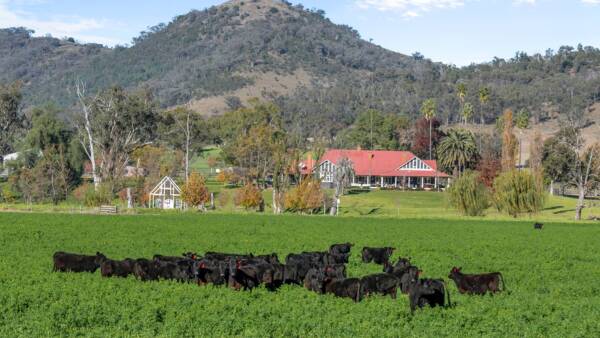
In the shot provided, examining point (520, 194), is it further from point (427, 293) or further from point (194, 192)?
point (427, 293)

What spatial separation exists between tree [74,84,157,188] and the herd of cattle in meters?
64.8

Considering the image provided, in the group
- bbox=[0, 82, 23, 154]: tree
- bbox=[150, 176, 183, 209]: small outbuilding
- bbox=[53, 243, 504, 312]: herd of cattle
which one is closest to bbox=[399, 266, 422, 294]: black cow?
bbox=[53, 243, 504, 312]: herd of cattle

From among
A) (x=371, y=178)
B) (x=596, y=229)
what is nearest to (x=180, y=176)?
(x=371, y=178)

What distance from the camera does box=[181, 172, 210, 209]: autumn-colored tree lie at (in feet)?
248

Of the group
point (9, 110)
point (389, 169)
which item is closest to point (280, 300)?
point (9, 110)

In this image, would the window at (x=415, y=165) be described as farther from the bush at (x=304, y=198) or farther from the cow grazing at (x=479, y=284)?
the cow grazing at (x=479, y=284)

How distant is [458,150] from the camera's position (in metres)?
109

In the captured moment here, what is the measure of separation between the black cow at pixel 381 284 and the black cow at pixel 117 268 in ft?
21.9

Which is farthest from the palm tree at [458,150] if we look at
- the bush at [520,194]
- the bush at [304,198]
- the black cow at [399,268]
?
the black cow at [399,268]

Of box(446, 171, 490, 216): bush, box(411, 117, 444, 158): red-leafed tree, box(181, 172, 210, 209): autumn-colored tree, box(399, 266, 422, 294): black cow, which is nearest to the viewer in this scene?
box(399, 266, 422, 294): black cow

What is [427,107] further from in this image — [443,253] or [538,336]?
[538,336]

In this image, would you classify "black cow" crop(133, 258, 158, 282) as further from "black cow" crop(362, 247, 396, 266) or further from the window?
the window

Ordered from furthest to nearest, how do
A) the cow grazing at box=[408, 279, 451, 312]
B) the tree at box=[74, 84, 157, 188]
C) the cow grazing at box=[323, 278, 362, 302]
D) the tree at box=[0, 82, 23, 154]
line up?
the tree at box=[0, 82, 23, 154]
the tree at box=[74, 84, 157, 188]
the cow grazing at box=[323, 278, 362, 302]
the cow grazing at box=[408, 279, 451, 312]

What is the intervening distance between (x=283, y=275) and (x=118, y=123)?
71523 millimetres
